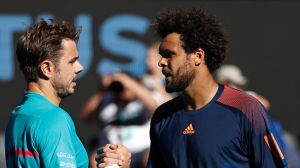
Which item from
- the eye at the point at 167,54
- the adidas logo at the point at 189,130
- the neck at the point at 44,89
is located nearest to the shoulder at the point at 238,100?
the adidas logo at the point at 189,130

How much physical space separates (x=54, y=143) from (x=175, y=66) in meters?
1.08

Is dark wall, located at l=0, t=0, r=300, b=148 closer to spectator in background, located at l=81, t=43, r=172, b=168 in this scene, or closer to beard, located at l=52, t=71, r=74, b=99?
spectator in background, located at l=81, t=43, r=172, b=168

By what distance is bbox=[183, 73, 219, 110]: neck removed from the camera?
16.2ft

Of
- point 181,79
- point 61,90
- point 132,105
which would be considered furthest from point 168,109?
point 132,105

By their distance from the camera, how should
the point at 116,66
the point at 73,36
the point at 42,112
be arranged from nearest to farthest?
1. the point at 42,112
2. the point at 73,36
3. the point at 116,66

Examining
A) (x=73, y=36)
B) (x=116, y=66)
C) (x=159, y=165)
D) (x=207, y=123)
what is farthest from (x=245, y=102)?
(x=116, y=66)

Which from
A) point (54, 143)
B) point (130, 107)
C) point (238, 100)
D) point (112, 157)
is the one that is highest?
point (238, 100)

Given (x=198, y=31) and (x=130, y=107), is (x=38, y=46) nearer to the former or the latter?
(x=198, y=31)

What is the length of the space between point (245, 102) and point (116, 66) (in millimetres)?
4659

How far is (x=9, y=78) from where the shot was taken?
9422 mm

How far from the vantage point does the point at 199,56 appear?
508 cm

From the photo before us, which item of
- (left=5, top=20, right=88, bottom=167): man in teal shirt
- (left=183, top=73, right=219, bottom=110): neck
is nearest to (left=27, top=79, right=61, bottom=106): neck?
(left=5, top=20, right=88, bottom=167): man in teal shirt

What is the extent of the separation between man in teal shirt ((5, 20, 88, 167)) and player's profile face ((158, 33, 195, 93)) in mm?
624

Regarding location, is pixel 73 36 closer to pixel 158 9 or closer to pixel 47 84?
pixel 47 84
